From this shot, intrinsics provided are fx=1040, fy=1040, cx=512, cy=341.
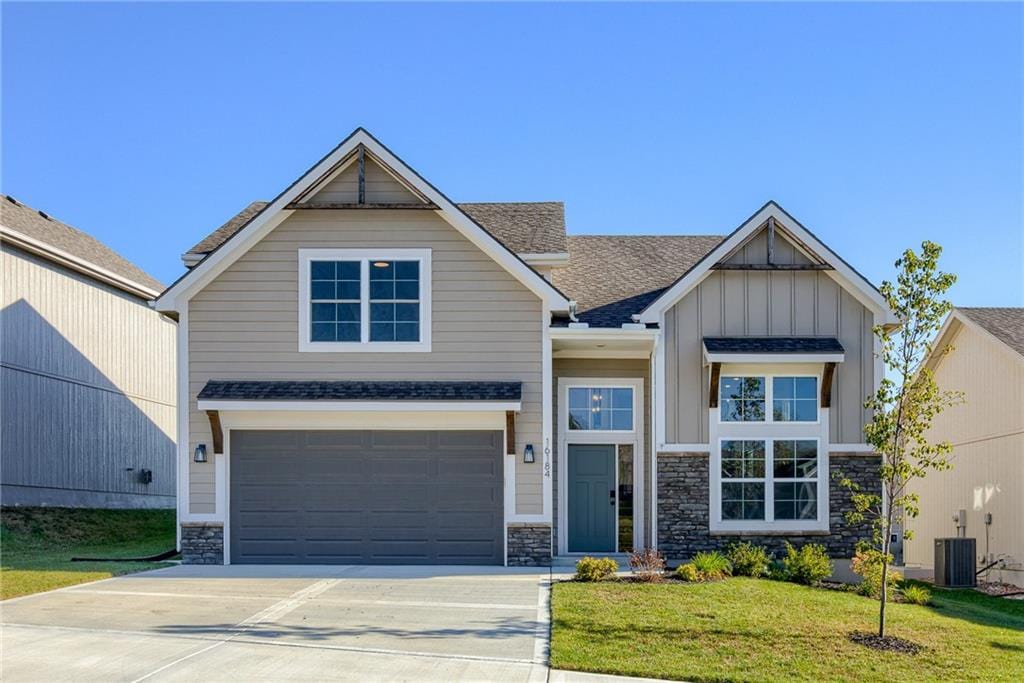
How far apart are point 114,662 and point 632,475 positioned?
10.3 metres

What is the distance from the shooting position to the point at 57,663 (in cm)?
937

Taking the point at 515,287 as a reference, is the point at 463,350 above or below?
below

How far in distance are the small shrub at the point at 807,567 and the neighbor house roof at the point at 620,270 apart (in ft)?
14.9

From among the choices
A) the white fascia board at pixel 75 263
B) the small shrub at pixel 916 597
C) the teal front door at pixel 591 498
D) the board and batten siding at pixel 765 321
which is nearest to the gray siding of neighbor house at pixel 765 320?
the board and batten siding at pixel 765 321

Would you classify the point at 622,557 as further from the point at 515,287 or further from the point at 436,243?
the point at 436,243

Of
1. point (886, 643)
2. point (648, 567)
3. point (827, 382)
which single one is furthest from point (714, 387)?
point (886, 643)

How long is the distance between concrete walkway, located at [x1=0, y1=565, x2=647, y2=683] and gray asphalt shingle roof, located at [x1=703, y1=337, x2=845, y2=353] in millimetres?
4812

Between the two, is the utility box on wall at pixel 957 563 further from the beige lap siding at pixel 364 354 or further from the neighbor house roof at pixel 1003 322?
the beige lap siding at pixel 364 354

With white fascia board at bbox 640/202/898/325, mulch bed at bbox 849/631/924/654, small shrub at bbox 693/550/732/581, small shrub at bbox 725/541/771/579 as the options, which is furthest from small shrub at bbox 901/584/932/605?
white fascia board at bbox 640/202/898/325

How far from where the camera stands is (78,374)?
2491cm

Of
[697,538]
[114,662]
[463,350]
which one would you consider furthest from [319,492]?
[114,662]

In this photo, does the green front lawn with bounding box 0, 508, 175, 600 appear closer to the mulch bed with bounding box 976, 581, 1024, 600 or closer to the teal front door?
the teal front door

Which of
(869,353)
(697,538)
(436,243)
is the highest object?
(436,243)

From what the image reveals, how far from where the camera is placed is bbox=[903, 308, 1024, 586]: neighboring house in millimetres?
19109
